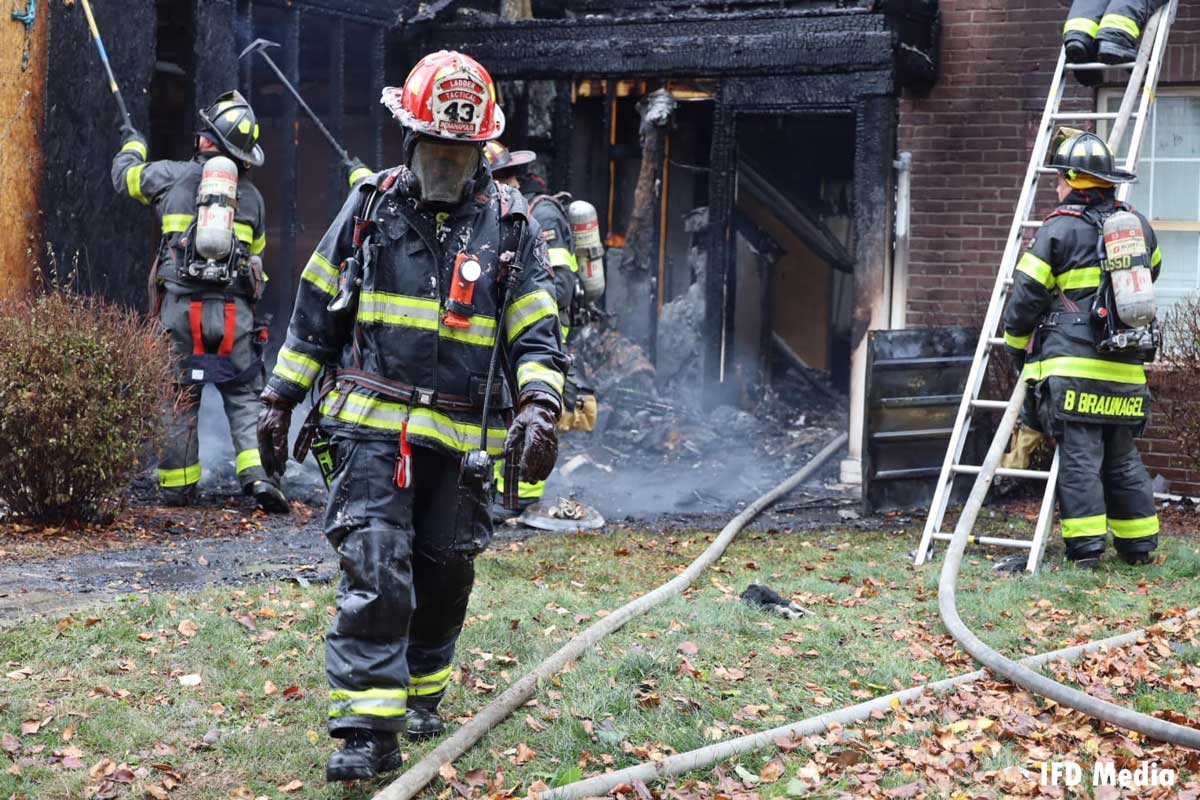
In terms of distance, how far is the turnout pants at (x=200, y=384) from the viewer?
8727 millimetres

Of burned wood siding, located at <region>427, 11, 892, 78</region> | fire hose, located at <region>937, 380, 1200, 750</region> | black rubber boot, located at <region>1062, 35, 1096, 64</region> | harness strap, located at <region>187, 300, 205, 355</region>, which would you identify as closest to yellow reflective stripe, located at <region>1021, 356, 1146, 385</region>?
fire hose, located at <region>937, 380, 1200, 750</region>

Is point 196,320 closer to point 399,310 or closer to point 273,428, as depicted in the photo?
point 273,428

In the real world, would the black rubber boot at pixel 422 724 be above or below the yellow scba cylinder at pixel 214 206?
below

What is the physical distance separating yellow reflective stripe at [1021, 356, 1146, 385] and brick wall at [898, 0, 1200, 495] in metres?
2.86

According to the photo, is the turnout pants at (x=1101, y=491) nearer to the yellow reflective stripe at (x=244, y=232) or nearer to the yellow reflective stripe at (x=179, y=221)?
the yellow reflective stripe at (x=244, y=232)

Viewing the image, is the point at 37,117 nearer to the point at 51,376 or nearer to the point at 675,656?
the point at 51,376

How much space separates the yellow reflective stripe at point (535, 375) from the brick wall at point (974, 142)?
6.77 metres

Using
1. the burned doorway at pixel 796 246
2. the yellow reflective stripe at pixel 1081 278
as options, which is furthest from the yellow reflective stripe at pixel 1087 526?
the burned doorway at pixel 796 246

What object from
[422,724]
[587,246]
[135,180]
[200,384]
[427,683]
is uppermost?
[135,180]

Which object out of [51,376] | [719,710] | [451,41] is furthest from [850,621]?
[451,41]

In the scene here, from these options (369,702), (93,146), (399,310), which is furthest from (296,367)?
→ (93,146)

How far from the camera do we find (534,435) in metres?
4.28

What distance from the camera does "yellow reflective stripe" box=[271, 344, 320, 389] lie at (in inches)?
175

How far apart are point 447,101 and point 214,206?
15.3 feet
